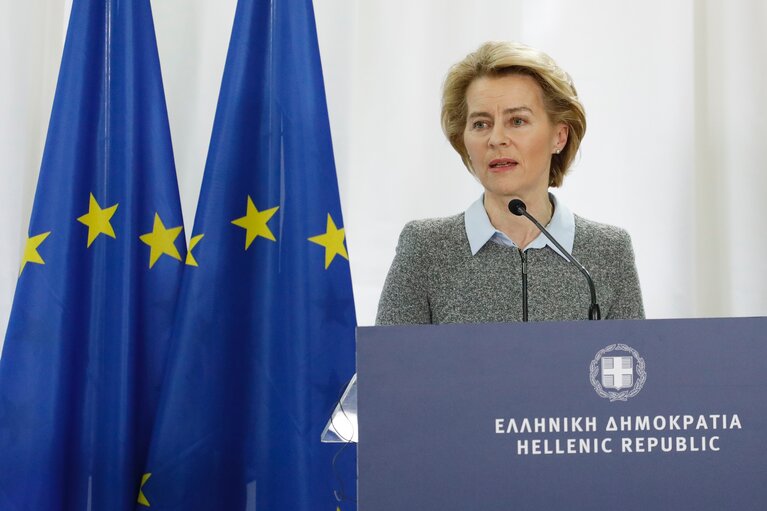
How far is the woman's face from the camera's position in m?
2.02

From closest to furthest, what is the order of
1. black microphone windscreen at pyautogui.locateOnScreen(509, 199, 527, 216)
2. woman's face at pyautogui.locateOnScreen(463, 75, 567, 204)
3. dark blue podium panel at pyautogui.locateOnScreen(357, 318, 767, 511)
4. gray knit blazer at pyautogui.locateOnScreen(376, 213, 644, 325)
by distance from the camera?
1. dark blue podium panel at pyautogui.locateOnScreen(357, 318, 767, 511)
2. black microphone windscreen at pyautogui.locateOnScreen(509, 199, 527, 216)
3. gray knit blazer at pyautogui.locateOnScreen(376, 213, 644, 325)
4. woman's face at pyautogui.locateOnScreen(463, 75, 567, 204)

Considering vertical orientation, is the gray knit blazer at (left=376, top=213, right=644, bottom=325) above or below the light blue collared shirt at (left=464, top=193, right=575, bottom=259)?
below

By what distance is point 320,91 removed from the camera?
87.7 inches

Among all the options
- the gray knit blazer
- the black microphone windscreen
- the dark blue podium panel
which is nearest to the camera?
the dark blue podium panel

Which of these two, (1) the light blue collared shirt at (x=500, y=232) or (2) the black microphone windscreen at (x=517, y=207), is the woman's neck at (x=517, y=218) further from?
(2) the black microphone windscreen at (x=517, y=207)

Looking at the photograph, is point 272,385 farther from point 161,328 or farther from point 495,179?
point 495,179

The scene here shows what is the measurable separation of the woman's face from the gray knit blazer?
6.1 inches

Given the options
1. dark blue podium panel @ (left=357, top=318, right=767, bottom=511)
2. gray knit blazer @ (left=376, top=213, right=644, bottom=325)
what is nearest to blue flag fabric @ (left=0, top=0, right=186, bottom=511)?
gray knit blazer @ (left=376, top=213, right=644, bottom=325)

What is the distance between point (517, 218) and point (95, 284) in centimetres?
106

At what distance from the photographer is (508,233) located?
200 centimetres

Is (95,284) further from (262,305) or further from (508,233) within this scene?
(508,233)

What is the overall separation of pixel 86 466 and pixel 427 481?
1396 mm

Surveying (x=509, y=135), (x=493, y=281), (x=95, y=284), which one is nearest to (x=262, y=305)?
(x=95, y=284)

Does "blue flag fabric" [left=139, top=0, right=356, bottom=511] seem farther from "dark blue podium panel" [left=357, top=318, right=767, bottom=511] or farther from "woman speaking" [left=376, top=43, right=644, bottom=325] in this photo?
"dark blue podium panel" [left=357, top=318, right=767, bottom=511]
